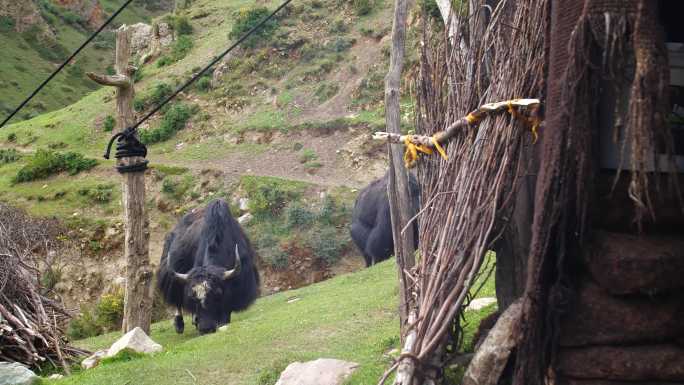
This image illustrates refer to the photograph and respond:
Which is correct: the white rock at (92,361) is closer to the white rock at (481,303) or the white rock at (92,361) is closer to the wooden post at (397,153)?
the wooden post at (397,153)

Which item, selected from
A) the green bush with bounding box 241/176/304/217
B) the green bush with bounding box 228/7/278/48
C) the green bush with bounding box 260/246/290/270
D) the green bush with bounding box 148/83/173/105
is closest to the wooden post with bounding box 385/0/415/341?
the green bush with bounding box 260/246/290/270

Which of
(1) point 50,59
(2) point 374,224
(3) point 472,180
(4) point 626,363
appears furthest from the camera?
(1) point 50,59

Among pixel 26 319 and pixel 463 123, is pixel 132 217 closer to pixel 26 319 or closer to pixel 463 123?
pixel 26 319

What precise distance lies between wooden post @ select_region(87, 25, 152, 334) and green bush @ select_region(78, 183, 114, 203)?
16308 millimetres

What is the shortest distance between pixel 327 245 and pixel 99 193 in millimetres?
9544

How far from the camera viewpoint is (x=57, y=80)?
5025 cm

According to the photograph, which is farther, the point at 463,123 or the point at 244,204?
the point at 244,204

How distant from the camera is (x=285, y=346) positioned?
28.3 ft

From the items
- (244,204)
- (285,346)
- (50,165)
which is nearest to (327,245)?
(244,204)

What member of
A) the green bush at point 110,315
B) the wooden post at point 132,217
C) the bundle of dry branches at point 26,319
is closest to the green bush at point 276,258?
the green bush at point 110,315

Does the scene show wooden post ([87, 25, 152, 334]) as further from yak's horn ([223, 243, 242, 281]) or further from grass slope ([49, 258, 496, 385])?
yak's horn ([223, 243, 242, 281])

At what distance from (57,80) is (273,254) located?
34334 mm

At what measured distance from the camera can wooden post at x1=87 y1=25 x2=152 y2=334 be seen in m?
10.4

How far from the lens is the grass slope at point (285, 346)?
7539 mm
